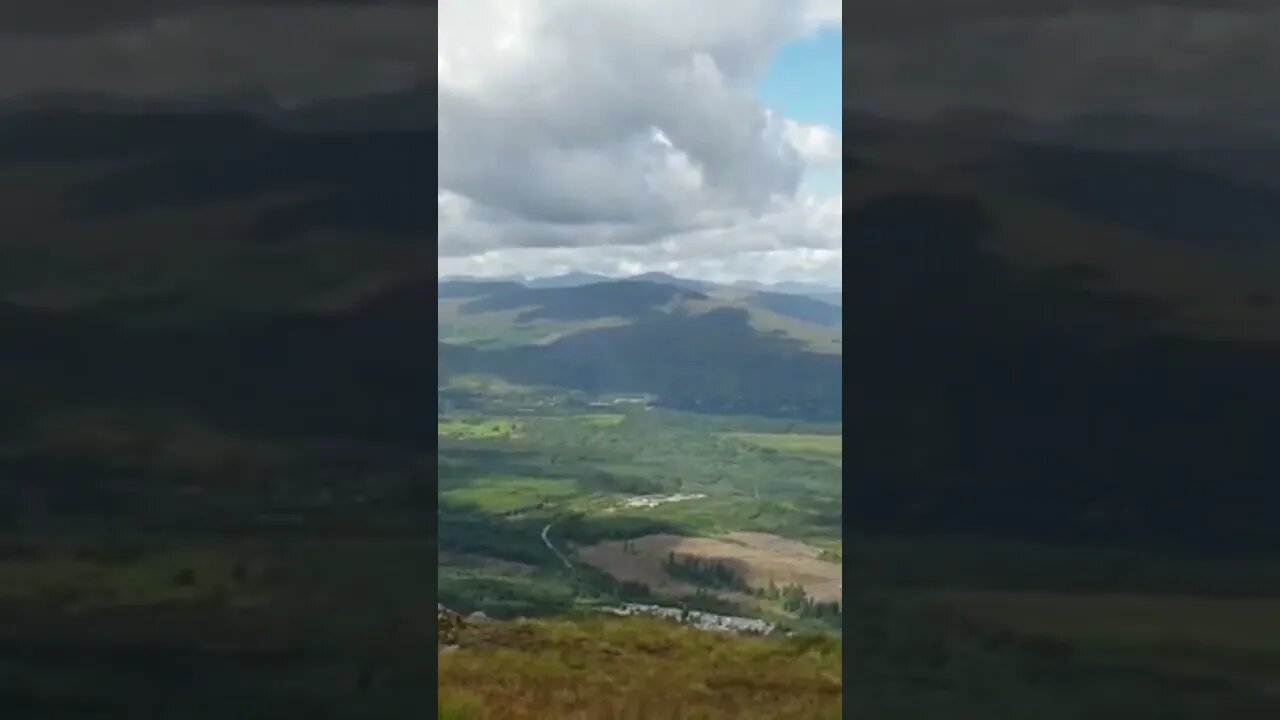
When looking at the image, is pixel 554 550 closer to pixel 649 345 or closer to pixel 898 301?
pixel 649 345

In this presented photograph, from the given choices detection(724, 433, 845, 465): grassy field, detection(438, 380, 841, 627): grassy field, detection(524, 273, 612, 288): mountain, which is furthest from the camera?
detection(524, 273, 612, 288): mountain

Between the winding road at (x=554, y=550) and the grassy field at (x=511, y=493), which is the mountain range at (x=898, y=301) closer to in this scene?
the grassy field at (x=511, y=493)

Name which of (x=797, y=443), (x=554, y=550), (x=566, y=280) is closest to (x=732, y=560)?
(x=797, y=443)

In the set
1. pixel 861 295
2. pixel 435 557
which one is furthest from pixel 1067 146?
pixel 435 557

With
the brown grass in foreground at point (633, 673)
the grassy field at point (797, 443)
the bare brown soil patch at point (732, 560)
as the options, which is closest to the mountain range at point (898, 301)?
the grassy field at point (797, 443)

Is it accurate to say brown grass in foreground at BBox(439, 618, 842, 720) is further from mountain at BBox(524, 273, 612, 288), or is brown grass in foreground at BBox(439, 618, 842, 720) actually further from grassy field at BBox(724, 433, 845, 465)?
mountain at BBox(524, 273, 612, 288)

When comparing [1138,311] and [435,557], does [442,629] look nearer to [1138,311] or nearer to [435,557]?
[435,557]

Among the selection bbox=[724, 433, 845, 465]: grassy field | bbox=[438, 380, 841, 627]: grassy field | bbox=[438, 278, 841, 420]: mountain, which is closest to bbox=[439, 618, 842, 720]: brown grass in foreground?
bbox=[438, 380, 841, 627]: grassy field
